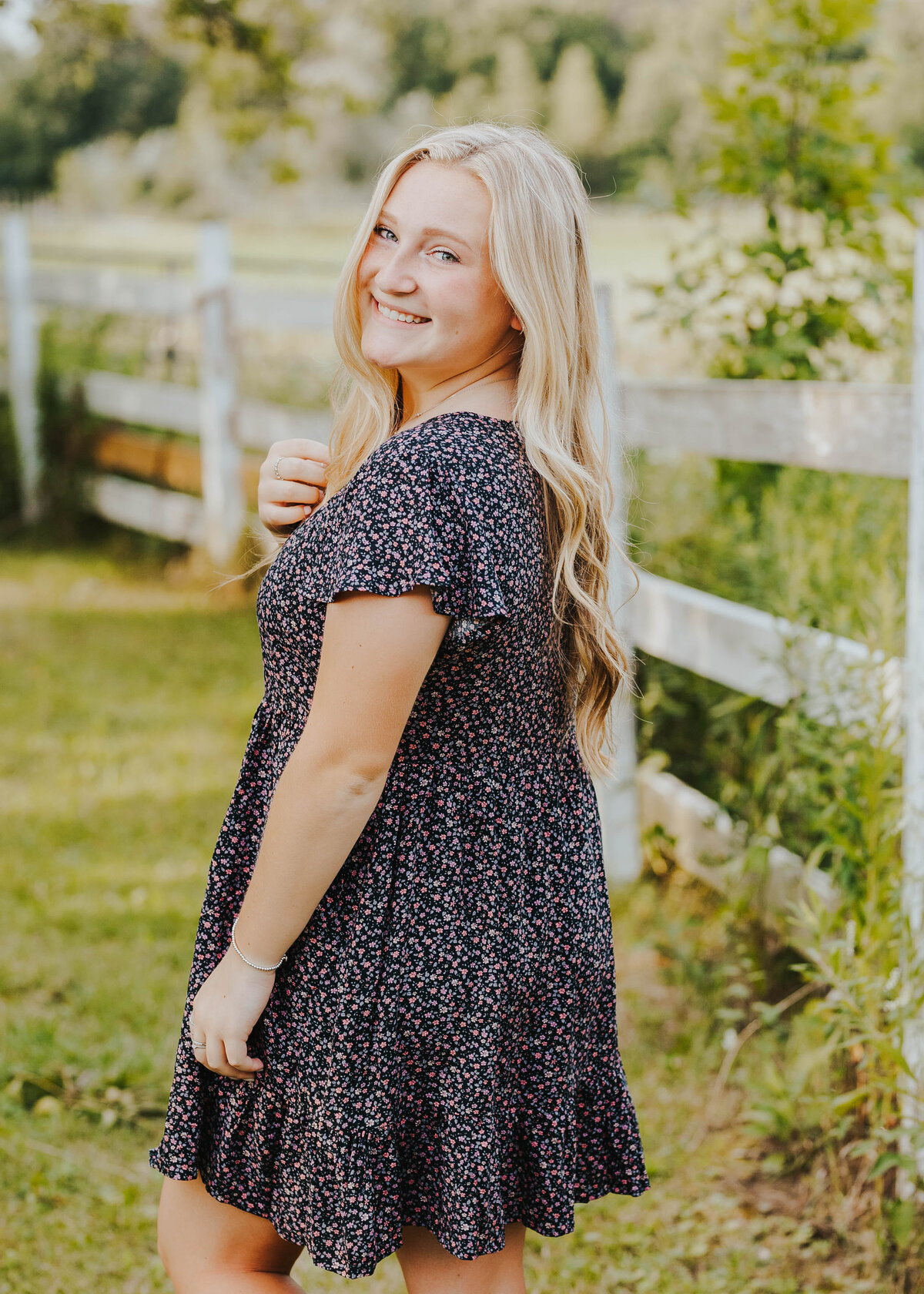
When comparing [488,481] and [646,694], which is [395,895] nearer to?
[488,481]

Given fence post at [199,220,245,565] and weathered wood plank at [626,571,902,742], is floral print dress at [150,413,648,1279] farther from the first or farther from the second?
fence post at [199,220,245,565]

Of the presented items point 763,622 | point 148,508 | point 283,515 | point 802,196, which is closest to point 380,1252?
point 283,515

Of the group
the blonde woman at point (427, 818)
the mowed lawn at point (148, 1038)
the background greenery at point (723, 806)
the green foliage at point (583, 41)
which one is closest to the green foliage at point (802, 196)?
the background greenery at point (723, 806)

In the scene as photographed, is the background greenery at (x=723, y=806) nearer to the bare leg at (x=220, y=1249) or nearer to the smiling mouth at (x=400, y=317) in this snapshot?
the smiling mouth at (x=400, y=317)

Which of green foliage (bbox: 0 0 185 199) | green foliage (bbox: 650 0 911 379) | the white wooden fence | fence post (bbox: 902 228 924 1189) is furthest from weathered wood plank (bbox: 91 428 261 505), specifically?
green foliage (bbox: 0 0 185 199)

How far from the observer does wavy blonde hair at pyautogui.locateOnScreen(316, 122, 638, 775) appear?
145 cm

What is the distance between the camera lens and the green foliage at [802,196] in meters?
3.46

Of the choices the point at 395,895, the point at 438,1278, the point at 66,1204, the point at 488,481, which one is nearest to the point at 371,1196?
the point at 438,1278

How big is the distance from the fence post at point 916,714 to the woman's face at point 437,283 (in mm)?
887

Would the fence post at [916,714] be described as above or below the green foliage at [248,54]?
below

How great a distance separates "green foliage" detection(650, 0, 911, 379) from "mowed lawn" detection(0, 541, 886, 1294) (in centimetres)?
161

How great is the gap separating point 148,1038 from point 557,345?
7.69ft

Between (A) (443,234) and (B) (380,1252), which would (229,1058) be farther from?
(A) (443,234)

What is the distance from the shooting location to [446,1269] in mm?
1528
